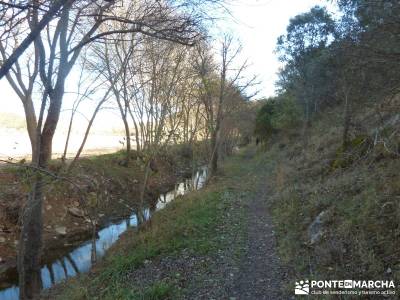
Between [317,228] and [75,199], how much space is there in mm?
12865

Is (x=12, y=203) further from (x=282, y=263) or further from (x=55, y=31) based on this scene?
(x=282, y=263)

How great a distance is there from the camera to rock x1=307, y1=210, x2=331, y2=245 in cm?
712

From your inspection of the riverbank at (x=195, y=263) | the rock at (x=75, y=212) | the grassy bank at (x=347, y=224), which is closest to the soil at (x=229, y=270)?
the riverbank at (x=195, y=263)

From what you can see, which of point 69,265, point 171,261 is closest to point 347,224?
point 171,261

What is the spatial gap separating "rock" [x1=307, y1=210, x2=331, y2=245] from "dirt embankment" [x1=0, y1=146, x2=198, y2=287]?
4518 mm

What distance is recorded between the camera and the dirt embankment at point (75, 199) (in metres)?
7.59

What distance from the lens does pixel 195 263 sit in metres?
7.54

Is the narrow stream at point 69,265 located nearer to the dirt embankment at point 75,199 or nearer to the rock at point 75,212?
the dirt embankment at point 75,199

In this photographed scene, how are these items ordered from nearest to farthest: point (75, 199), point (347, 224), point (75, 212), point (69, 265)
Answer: point (347, 224) → point (69, 265) → point (75, 212) → point (75, 199)

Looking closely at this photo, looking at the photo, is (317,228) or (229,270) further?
(317,228)

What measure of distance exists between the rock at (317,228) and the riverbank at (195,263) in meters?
0.88

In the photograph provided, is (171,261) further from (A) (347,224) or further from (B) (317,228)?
(A) (347,224)

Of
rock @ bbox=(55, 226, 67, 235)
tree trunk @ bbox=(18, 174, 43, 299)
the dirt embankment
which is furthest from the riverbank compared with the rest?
rock @ bbox=(55, 226, 67, 235)

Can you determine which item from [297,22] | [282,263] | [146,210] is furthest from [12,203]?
[297,22]
